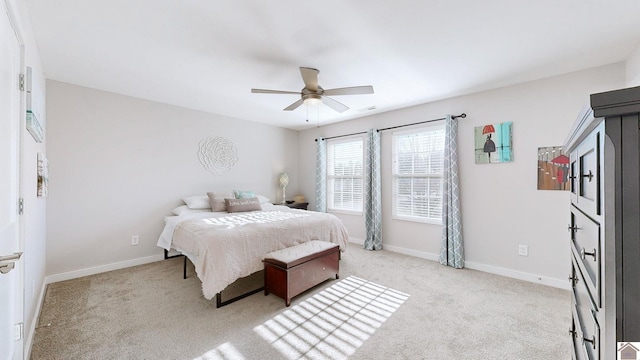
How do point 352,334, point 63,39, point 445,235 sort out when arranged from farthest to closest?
point 445,235
point 63,39
point 352,334

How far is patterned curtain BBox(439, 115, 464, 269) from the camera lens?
3602 millimetres

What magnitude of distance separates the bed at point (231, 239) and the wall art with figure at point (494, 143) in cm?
217

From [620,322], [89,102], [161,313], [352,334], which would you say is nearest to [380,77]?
[352,334]

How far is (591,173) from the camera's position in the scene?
812mm

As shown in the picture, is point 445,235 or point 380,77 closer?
point 380,77

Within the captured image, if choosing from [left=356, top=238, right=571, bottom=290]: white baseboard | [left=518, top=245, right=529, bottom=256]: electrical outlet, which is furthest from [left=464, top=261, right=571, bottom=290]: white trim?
[left=518, top=245, right=529, bottom=256]: electrical outlet

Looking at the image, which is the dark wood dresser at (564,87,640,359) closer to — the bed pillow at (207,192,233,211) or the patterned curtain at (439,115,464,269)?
the patterned curtain at (439,115,464,269)

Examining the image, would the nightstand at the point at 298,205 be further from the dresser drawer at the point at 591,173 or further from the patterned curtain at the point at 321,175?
the dresser drawer at the point at 591,173

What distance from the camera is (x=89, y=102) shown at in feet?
11.2

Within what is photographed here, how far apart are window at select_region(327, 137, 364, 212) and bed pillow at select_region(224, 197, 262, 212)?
1750 mm

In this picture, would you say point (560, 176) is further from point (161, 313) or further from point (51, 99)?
point (51, 99)

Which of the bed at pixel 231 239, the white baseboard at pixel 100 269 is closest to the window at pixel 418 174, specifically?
the bed at pixel 231 239

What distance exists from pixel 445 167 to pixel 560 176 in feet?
4.00

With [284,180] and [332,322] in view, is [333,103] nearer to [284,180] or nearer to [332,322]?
[332,322]
